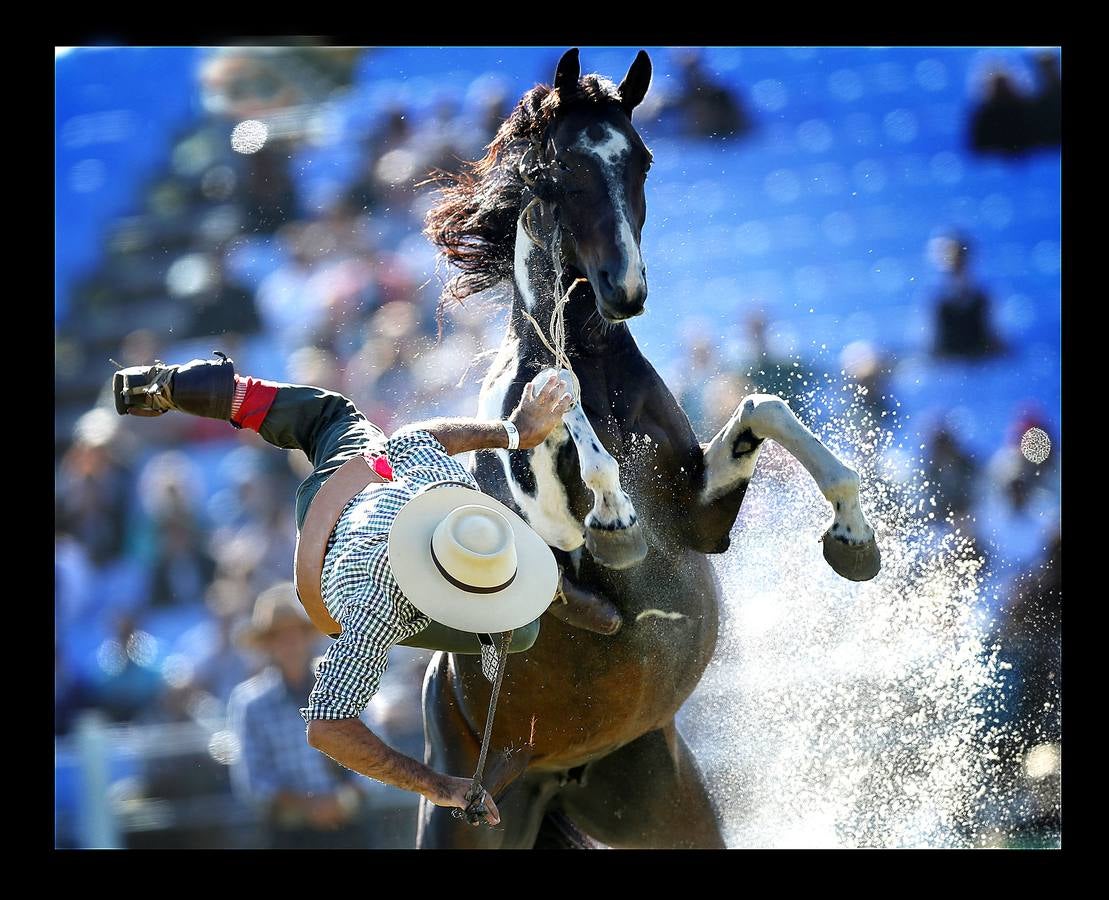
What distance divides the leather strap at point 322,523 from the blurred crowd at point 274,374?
6.23 ft

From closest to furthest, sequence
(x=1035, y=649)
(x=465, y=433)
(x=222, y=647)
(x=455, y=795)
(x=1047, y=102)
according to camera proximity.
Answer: (x=455, y=795), (x=465, y=433), (x=1035, y=649), (x=1047, y=102), (x=222, y=647)

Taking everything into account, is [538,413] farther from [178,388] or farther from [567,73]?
[567,73]

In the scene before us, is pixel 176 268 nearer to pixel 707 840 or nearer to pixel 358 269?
pixel 358 269

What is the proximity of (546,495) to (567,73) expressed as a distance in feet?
3.26

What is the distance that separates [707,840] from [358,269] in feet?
9.42

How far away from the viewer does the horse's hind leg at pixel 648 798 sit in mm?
4000

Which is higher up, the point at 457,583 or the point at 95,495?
the point at 457,583

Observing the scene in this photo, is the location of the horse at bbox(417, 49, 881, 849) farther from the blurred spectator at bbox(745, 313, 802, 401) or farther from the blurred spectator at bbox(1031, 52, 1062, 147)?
the blurred spectator at bbox(1031, 52, 1062, 147)

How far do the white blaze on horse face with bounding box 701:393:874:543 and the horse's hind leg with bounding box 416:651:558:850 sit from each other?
2.87ft

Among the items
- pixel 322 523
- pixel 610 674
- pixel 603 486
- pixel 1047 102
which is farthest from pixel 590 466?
pixel 1047 102

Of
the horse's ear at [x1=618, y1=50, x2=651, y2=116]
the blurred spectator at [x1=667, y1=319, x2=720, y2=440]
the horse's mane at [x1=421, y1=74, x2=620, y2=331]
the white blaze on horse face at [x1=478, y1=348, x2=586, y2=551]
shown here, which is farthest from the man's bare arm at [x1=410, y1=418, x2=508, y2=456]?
the blurred spectator at [x1=667, y1=319, x2=720, y2=440]

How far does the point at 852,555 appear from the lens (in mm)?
3402

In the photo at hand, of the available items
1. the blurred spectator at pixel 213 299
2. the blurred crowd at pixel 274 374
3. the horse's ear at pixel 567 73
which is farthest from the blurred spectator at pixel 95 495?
the horse's ear at pixel 567 73

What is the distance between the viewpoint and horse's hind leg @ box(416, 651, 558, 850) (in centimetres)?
383
